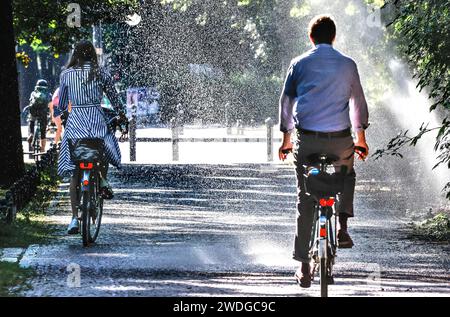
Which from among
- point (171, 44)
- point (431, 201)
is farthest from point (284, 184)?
point (171, 44)

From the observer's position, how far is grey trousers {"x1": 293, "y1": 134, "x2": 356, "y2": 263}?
30.9 ft

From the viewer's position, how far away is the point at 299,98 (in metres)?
9.54

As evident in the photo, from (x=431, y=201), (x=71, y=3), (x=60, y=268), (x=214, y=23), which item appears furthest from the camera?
(x=214, y=23)

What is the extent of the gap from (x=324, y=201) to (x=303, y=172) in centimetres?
43

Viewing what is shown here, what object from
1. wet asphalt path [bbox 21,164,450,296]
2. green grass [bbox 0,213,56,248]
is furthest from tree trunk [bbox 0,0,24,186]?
green grass [bbox 0,213,56,248]

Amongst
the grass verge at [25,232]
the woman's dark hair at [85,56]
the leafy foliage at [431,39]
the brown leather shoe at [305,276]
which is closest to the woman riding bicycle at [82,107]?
the woman's dark hair at [85,56]

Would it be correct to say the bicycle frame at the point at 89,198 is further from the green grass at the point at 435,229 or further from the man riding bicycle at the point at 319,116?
the man riding bicycle at the point at 319,116

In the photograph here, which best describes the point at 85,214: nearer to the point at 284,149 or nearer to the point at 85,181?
the point at 85,181

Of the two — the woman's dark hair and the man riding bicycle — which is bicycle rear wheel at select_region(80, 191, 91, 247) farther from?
the man riding bicycle

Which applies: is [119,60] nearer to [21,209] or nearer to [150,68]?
[150,68]

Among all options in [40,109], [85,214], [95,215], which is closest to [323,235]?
[85,214]

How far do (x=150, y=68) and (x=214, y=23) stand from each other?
3.93 m

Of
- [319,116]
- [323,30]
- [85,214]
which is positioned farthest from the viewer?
[85,214]

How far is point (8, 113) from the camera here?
21062 millimetres
